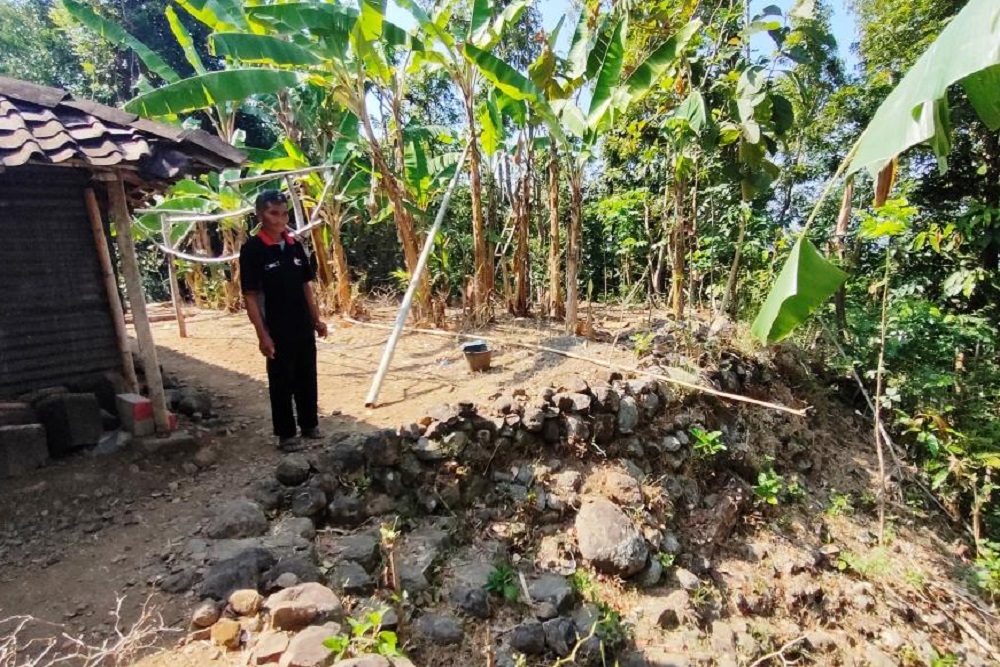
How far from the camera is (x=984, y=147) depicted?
19.6 feet

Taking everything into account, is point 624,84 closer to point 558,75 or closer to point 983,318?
point 558,75

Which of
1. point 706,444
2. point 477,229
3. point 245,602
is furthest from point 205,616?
point 477,229

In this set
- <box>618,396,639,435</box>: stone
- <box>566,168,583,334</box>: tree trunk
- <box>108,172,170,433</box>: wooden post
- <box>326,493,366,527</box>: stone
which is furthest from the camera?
<box>566,168,583,334</box>: tree trunk

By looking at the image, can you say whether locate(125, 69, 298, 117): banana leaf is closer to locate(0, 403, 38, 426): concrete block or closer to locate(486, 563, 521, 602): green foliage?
locate(0, 403, 38, 426): concrete block

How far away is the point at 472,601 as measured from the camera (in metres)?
2.95

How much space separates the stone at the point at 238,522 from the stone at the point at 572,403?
221 centimetres

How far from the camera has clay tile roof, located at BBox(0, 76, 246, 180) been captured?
2.67 meters

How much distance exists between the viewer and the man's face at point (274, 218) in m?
3.19

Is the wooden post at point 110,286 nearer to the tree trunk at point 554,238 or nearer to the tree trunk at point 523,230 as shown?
the tree trunk at point 554,238

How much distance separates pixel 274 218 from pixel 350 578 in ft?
6.95

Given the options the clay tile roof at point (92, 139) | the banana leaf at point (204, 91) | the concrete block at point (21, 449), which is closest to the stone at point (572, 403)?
the clay tile roof at point (92, 139)

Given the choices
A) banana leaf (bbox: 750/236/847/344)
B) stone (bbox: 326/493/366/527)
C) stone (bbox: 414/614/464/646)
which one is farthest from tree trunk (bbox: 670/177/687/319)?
stone (bbox: 414/614/464/646)

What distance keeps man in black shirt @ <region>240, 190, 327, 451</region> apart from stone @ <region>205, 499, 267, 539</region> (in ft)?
2.45

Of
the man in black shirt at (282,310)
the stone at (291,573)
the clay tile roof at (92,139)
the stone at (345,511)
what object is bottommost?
the stone at (345,511)
